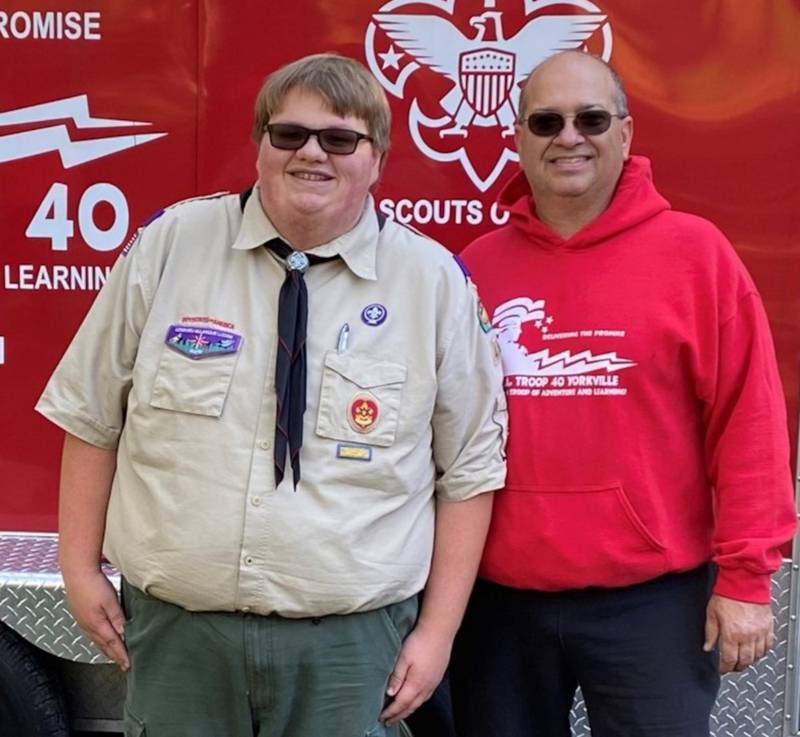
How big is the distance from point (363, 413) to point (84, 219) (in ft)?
3.86

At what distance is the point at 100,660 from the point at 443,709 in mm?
829

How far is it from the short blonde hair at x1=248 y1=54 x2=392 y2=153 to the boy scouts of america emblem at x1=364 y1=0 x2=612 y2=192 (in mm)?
713

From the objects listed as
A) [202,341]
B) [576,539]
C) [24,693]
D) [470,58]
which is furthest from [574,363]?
[24,693]

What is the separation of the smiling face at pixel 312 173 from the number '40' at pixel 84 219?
903mm

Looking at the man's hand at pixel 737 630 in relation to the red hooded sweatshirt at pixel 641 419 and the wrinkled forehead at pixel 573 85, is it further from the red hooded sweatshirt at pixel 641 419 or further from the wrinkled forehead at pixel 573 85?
the wrinkled forehead at pixel 573 85

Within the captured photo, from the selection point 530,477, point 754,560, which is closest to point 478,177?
point 530,477

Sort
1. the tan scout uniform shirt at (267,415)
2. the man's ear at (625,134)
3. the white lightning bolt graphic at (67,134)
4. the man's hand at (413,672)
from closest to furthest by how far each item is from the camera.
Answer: the tan scout uniform shirt at (267,415) → the man's hand at (413,672) → the man's ear at (625,134) → the white lightning bolt graphic at (67,134)

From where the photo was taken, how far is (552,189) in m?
1.90

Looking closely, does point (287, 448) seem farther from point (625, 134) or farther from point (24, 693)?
point (24, 693)

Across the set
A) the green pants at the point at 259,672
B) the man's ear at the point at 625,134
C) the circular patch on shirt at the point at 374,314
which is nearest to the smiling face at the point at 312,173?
the circular patch on shirt at the point at 374,314

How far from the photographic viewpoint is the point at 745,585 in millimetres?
1789

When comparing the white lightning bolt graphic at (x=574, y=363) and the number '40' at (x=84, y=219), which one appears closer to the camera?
the white lightning bolt graphic at (x=574, y=363)

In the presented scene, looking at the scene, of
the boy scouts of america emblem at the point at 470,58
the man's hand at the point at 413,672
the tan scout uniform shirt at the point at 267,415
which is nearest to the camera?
the tan scout uniform shirt at the point at 267,415

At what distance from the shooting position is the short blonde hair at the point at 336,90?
166cm
